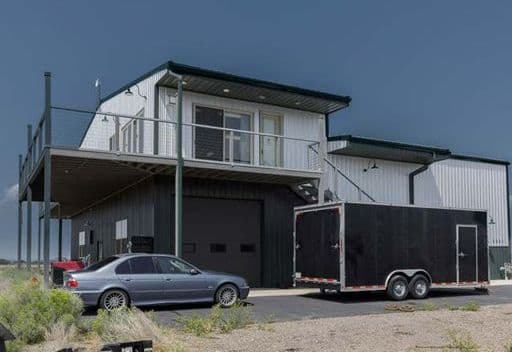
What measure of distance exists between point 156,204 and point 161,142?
6.66 ft

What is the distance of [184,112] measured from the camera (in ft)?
71.5

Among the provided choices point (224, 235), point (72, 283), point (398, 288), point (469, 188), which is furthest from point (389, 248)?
point (469, 188)

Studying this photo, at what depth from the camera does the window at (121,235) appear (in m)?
23.9

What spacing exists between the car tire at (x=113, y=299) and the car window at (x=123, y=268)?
45 centimetres

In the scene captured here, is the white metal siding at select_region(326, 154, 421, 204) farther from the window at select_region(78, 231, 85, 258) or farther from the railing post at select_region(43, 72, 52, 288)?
the window at select_region(78, 231, 85, 258)

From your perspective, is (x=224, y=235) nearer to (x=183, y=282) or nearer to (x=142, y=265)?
(x=183, y=282)

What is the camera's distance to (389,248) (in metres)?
18.1

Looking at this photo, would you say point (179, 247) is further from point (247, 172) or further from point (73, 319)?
point (73, 319)

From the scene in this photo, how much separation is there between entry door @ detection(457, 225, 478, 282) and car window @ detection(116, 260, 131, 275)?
10.1m

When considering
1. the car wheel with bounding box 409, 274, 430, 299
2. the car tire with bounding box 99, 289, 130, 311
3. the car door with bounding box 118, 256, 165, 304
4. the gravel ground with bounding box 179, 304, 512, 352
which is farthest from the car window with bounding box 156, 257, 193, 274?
the car wheel with bounding box 409, 274, 430, 299

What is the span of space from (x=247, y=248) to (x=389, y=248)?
6.47 m

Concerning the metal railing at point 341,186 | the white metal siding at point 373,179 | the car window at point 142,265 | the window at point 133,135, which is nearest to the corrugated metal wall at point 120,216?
the window at point 133,135

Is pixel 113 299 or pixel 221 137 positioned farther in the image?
pixel 221 137

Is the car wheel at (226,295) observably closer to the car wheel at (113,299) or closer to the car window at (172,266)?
the car window at (172,266)
